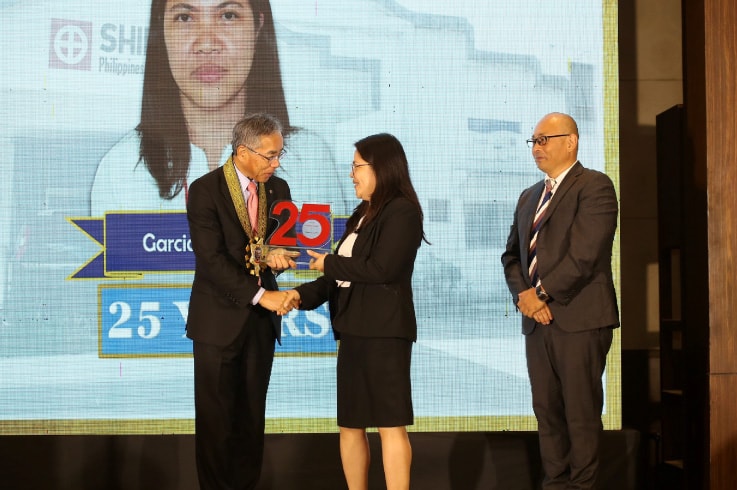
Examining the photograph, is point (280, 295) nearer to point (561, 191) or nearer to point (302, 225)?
point (302, 225)

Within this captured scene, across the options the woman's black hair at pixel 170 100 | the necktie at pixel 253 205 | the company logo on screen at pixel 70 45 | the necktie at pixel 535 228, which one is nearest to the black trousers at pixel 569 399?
the necktie at pixel 535 228

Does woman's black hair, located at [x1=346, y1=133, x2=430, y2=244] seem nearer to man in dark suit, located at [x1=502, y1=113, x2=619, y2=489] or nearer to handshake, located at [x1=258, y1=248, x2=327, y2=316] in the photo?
handshake, located at [x1=258, y1=248, x2=327, y2=316]

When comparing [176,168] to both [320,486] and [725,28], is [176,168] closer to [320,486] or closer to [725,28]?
[320,486]

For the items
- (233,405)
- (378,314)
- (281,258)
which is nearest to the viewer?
(378,314)

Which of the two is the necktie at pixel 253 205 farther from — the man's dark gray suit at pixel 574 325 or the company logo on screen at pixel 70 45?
the company logo on screen at pixel 70 45

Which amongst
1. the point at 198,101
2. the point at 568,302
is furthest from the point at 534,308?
the point at 198,101

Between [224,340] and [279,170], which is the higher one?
[279,170]

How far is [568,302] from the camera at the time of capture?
346 centimetres

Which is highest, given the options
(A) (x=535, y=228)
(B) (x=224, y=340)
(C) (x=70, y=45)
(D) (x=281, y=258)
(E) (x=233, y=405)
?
(C) (x=70, y=45)

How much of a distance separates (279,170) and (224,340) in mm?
1241

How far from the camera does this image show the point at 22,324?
4375 millimetres

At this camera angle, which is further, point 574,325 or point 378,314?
point 574,325

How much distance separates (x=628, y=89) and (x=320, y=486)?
8.88 feet

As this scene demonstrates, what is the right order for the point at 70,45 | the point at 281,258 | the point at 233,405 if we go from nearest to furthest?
the point at 281,258 → the point at 233,405 → the point at 70,45
